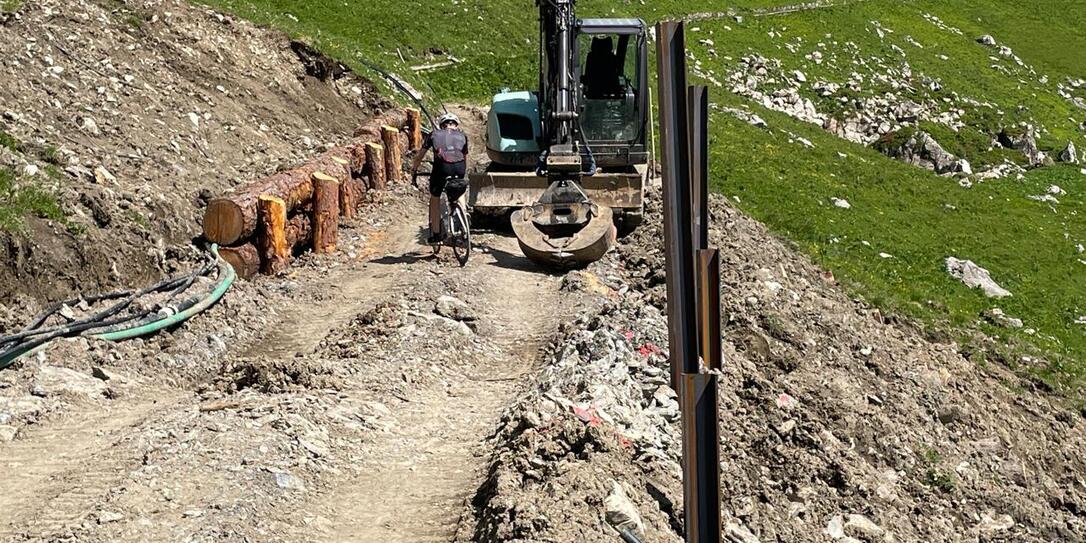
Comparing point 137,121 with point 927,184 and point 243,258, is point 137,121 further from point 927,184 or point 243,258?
point 927,184

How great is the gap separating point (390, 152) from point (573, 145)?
5589 mm

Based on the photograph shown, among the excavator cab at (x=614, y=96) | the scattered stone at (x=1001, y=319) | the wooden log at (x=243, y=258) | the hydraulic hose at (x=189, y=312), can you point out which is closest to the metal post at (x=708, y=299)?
the hydraulic hose at (x=189, y=312)

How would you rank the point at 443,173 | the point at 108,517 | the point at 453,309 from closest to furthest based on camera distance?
the point at 108,517
the point at 453,309
the point at 443,173

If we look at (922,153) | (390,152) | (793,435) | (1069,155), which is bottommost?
(1069,155)

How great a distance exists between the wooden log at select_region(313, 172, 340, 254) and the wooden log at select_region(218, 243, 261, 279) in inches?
68.5

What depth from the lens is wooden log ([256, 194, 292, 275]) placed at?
46.5 feet

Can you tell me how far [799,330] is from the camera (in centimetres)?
1312

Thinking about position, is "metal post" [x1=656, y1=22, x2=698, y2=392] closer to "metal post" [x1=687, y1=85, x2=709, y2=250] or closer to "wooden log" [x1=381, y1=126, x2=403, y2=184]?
"metal post" [x1=687, y1=85, x2=709, y2=250]

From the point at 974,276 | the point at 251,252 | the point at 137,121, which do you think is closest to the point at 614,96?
the point at 251,252

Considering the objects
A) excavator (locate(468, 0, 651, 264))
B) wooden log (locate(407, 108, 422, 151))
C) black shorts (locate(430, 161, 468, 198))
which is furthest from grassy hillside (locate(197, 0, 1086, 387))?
black shorts (locate(430, 161, 468, 198))

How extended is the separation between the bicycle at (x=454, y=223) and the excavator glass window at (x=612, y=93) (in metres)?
3.47

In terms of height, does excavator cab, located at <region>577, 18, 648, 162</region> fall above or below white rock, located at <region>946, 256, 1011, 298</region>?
above

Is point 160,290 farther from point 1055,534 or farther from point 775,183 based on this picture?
point 775,183

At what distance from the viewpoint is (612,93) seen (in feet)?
58.7
